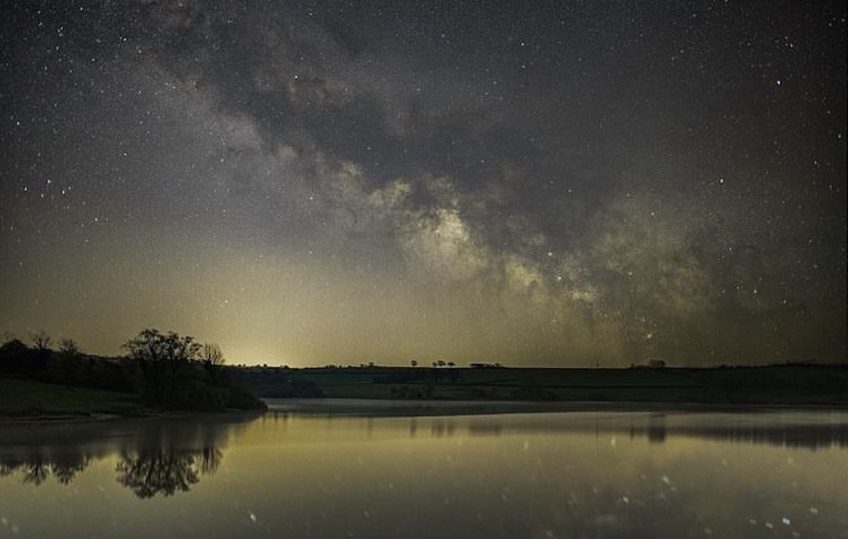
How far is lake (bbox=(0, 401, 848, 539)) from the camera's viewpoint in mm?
13625

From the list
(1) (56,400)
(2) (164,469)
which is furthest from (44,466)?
(1) (56,400)

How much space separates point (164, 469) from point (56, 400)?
34718mm

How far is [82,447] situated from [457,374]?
368 feet

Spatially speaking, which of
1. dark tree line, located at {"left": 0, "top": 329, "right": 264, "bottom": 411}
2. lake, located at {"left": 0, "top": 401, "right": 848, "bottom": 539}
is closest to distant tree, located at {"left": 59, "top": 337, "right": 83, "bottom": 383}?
dark tree line, located at {"left": 0, "top": 329, "right": 264, "bottom": 411}

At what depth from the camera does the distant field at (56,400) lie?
4656 cm

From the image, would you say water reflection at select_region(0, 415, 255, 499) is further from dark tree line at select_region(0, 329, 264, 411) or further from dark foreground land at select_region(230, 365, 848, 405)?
dark foreground land at select_region(230, 365, 848, 405)

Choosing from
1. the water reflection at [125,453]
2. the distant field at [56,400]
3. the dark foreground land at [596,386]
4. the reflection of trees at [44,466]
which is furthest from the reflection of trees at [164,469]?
the dark foreground land at [596,386]

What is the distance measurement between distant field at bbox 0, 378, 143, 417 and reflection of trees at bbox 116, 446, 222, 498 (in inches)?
934

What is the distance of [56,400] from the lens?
51844 mm

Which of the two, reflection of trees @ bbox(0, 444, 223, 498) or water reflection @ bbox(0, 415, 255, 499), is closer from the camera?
reflection of trees @ bbox(0, 444, 223, 498)

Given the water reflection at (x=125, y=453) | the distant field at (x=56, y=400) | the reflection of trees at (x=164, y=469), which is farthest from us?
the distant field at (x=56, y=400)

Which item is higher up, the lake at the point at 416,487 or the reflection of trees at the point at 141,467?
the lake at the point at 416,487

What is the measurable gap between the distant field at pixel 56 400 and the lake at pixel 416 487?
1332cm

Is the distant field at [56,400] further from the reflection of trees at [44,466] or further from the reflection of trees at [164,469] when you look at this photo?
the reflection of trees at [164,469]
